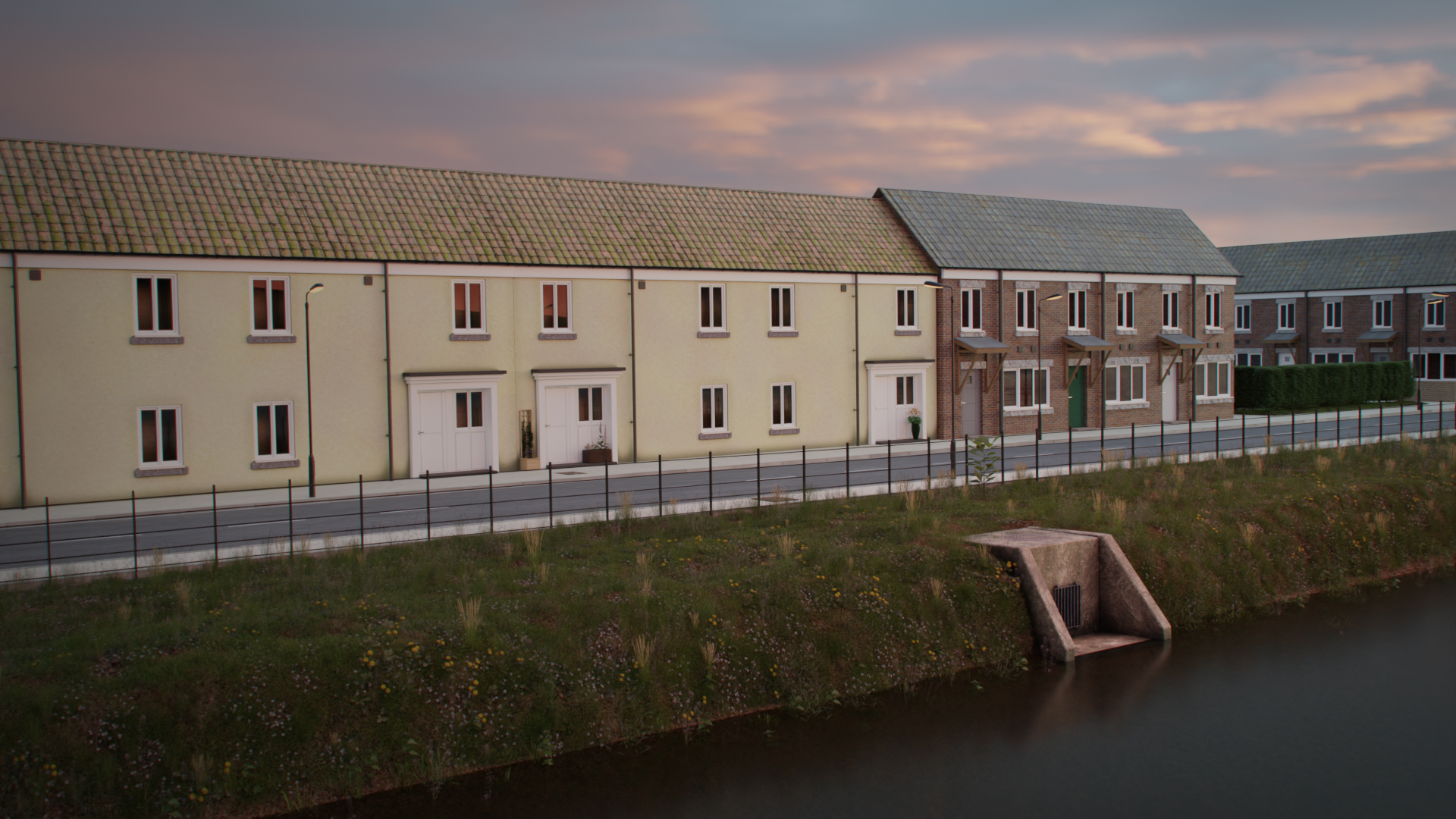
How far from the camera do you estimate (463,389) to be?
93.9ft

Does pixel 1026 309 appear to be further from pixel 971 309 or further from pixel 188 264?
pixel 188 264

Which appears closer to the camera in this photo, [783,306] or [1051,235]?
[783,306]

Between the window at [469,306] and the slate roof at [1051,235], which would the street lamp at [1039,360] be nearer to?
the slate roof at [1051,235]

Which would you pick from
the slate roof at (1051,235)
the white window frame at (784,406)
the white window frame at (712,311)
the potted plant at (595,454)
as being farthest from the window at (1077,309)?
the potted plant at (595,454)

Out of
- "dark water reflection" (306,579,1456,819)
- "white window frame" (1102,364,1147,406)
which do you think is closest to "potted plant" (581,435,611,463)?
"dark water reflection" (306,579,1456,819)

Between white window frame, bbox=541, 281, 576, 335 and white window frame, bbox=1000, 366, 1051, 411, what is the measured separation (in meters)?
16.1

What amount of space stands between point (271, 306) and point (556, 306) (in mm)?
7432

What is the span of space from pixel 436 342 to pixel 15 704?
A: 59.6 ft

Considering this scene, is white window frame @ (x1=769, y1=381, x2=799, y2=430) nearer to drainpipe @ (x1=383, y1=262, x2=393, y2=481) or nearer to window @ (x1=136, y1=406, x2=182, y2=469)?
drainpipe @ (x1=383, y1=262, x2=393, y2=481)

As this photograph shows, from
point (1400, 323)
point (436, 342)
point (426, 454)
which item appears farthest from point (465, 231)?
point (1400, 323)

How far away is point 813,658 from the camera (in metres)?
14.6

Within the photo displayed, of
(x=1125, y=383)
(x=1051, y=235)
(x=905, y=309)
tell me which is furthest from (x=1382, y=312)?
(x=905, y=309)

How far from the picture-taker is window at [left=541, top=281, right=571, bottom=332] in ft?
98.1

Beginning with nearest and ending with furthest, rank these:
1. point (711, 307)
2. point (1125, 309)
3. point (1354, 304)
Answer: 1. point (711, 307)
2. point (1125, 309)
3. point (1354, 304)
